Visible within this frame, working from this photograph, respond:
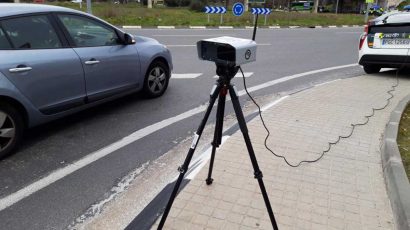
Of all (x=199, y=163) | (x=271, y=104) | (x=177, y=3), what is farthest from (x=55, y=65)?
(x=177, y=3)

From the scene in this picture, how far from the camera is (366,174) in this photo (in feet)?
12.8

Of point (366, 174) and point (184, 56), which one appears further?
point (184, 56)

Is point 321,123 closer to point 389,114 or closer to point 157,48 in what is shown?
point 389,114

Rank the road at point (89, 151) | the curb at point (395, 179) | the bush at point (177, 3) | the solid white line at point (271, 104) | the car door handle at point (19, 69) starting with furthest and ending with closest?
the bush at point (177, 3) → the solid white line at point (271, 104) → the car door handle at point (19, 69) → the road at point (89, 151) → the curb at point (395, 179)

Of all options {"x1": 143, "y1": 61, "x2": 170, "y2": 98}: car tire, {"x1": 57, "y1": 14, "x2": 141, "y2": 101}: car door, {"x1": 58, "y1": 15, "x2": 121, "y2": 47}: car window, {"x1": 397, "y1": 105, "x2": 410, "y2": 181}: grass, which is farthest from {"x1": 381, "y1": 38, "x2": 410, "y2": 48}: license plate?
{"x1": 58, "y1": 15, "x2": 121, "y2": 47}: car window

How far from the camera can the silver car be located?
13.4 ft

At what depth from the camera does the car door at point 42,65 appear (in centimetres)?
408

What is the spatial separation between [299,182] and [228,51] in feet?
5.69

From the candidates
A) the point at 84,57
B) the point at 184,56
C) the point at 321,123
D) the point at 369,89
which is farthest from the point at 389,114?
the point at 184,56

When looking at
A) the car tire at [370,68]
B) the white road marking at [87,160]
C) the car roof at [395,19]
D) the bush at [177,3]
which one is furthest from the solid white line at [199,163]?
the bush at [177,3]

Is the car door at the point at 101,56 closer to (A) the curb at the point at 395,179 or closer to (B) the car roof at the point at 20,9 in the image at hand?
(B) the car roof at the point at 20,9

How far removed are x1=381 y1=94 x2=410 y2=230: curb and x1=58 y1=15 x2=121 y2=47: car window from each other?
3.79m

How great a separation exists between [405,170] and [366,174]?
361mm

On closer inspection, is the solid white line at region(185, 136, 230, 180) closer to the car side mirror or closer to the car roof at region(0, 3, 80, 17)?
the car side mirror
